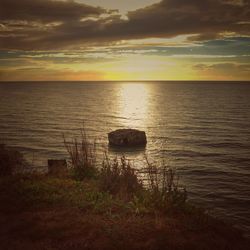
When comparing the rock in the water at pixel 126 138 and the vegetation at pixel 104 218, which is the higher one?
the vegetation at pixel 104 218

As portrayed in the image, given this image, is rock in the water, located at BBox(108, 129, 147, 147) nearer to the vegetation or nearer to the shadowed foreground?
the vegetation

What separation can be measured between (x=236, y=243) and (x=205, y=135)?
147 ft

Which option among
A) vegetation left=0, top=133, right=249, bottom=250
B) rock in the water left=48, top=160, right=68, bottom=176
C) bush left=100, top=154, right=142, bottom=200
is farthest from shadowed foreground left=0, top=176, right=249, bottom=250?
rock in the water left=48, top=160, right=68, bottom=176

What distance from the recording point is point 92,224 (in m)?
9.72

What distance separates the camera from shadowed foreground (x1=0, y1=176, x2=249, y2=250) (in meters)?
8.70

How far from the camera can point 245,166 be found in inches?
1358

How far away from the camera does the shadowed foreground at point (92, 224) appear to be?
343 inches

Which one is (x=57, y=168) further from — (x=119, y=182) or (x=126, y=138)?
(x=126, y=138)

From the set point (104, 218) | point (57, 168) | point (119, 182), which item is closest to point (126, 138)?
point (57, 168)

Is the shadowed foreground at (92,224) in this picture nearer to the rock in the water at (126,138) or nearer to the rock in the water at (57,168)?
the rock in the water at (57,168)

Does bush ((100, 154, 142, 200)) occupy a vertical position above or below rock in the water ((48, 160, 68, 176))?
above

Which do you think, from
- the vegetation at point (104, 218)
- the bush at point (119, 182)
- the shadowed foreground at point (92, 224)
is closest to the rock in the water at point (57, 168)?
the vegetation at point (104, 218)

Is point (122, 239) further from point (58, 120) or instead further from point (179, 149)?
point (58, 120)

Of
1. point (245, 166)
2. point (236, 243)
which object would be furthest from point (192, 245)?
point (245, 166)
